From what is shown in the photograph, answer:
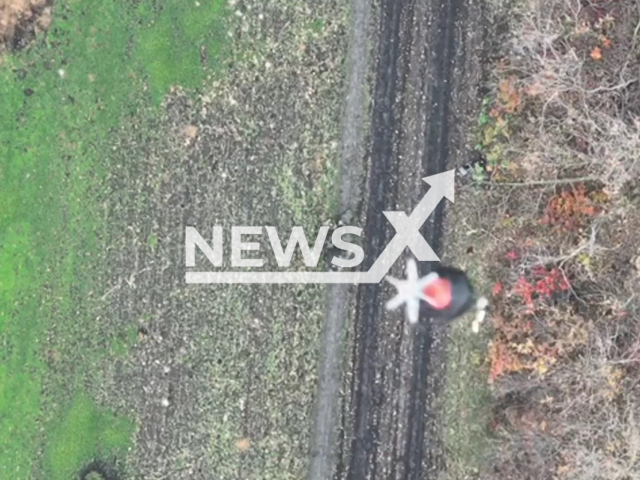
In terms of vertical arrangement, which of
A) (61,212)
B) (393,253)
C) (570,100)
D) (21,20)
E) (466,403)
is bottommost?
(466,403)

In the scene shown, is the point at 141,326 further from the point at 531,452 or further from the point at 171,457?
the point at 531,452

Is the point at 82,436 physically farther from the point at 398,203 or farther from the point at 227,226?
the point at 398,203

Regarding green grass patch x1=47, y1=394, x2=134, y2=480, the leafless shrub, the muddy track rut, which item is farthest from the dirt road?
green grass patch x1=47, y1=394, x2=134, y2=480

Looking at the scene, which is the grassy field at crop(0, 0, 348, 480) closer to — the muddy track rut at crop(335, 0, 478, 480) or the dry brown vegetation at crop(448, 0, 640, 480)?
the muddy track rut at crop(335, 0, 478, 480)

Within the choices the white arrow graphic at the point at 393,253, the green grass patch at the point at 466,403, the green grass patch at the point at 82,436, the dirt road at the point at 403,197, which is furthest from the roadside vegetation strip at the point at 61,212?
the green grass patch at the point at 466,403

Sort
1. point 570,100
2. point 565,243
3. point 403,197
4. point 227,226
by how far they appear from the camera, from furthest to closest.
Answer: point 227,226 < point 403,197 < point 565,243 < point 570,100

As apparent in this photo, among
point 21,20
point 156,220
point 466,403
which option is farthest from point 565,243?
point 21,20

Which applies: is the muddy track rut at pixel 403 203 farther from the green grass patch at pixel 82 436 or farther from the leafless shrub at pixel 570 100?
the green grass patch at pixel 82 436
